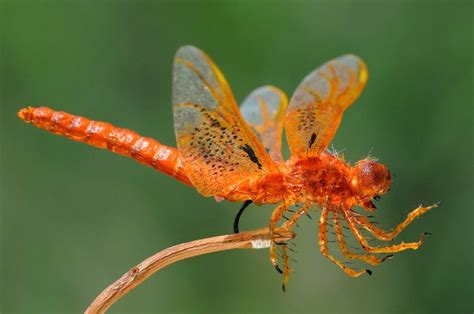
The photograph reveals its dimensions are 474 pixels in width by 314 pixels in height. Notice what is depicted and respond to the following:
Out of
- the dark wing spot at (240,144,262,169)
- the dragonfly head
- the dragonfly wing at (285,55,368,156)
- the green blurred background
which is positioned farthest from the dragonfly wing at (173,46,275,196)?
the green blurred background

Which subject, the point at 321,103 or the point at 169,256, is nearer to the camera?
the point at 169,256

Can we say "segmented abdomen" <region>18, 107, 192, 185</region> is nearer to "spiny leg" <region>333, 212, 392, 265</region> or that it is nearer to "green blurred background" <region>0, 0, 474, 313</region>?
"spiny leg" <region>333, 212, 392, 265</region>

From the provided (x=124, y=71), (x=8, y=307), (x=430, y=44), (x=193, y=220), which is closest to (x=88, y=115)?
(x=124, y=71)

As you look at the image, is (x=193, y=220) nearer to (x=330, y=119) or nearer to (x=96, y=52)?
(x=96, y=52)

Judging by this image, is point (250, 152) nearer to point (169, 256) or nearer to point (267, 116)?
point (169, 256)

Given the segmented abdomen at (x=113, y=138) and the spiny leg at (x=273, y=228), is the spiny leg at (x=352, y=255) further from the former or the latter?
the segmented abdomen at (x=113, y=138)

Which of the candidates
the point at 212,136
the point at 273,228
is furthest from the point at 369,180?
the point at 212,136
